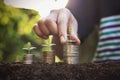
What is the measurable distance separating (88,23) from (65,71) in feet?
1.21

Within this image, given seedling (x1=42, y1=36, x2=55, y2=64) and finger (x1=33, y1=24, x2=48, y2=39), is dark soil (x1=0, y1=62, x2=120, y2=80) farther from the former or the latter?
finger (x1=33, y1=24, x2=48, y2=39)

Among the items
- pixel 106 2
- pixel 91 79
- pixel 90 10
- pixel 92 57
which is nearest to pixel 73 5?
pixel 90 10

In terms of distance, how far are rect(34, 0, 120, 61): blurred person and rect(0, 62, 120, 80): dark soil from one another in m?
0.07

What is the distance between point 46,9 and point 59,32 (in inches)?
A: 7.4

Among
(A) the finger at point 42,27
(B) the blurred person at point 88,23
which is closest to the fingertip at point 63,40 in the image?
(B) the blurred person at point 88,23

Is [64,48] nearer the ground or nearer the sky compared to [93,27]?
nearer the ground

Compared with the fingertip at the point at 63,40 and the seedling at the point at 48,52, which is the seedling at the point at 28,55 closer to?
the seedling at the point at 48,52

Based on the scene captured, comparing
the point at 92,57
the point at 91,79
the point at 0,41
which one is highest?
the point at 0,41

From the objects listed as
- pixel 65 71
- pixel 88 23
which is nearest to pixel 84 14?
pixel 88 23

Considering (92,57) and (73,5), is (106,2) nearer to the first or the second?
(73,5)

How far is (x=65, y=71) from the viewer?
1593 millimetres

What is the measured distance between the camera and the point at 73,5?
5.45 feet

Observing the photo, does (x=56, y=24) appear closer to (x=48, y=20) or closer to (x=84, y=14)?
(x=48, y=20)

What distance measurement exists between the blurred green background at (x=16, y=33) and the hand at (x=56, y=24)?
4 cm
